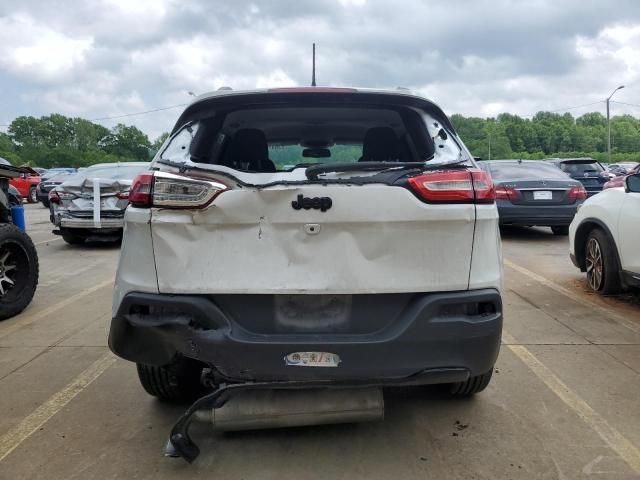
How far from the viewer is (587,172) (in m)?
14.2

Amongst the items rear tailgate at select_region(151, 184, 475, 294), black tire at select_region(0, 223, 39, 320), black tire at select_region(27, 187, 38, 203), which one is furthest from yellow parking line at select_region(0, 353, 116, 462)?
black tire at select_region(27, 187, 38, 203)

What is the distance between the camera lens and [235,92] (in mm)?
Answer: 2709

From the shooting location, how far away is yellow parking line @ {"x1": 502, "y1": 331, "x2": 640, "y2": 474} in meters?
2.66

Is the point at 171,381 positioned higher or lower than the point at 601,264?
lower

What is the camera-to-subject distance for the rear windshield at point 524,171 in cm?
989

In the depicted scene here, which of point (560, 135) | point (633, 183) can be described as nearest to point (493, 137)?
point (560, 135)

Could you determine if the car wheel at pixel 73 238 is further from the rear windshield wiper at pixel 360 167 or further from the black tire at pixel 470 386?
the rear windshield wiper at pixel 360 167

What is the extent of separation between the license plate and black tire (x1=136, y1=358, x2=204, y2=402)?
305 inches

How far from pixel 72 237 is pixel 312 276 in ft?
28.6

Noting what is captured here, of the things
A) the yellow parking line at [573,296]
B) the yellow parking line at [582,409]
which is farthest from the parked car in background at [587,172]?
the yellow parking line at [582,409]

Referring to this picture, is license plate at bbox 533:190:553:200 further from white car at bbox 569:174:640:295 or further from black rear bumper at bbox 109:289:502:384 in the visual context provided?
black rear bumper at bbox 109:289:502:384

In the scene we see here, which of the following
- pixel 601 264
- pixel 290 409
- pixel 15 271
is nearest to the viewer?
pixel 290 409

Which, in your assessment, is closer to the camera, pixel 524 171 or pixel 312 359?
pixel 312 359

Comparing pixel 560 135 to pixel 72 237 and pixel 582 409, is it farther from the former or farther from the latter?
pixel 582 409
